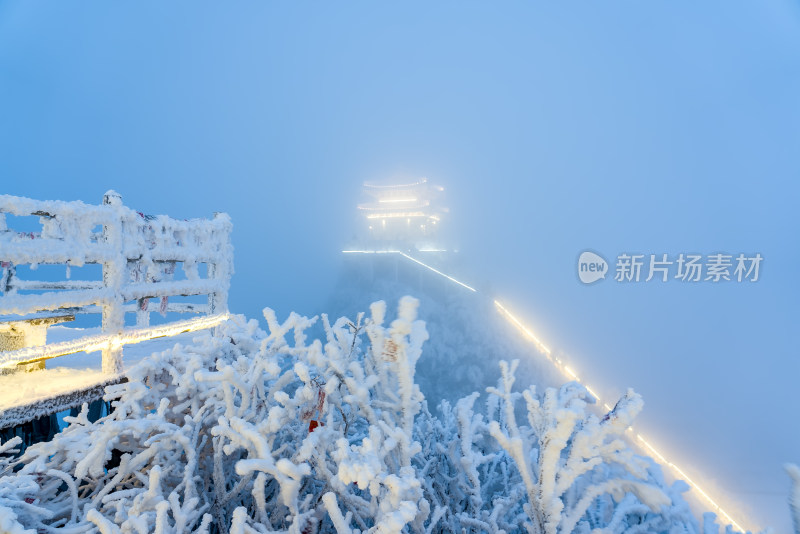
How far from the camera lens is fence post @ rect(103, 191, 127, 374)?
3883 mm

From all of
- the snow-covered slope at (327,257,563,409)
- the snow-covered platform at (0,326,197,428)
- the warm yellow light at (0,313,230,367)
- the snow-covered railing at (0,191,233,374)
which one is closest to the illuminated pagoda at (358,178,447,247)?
the snow-covered slope at (327,257,563,409)

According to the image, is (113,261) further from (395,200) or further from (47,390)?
(395,200)

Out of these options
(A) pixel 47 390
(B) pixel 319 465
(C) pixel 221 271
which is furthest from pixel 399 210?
(B) pixel 319 465

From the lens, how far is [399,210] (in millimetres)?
42594

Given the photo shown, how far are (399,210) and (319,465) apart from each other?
1633 inches

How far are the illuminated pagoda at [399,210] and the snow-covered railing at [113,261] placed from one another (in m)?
36.7

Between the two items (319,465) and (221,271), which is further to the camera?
(221,271)

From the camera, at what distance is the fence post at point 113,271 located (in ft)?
12.7

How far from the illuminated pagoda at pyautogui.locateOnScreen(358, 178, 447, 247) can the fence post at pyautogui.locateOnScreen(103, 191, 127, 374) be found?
37976mm

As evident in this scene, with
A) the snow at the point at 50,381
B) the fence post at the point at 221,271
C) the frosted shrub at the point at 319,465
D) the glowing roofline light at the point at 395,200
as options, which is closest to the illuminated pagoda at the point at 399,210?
the glowing roofline light at the point at 395,200

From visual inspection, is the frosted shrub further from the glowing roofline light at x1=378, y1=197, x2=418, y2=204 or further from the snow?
the glowing roofline light at x1=378, y1=197, x2=418, y2=204

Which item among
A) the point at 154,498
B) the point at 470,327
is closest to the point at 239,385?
the point at 154,498

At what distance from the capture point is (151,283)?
4.45 metres

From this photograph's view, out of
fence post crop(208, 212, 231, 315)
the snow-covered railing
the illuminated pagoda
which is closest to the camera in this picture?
the snow-covered railing
